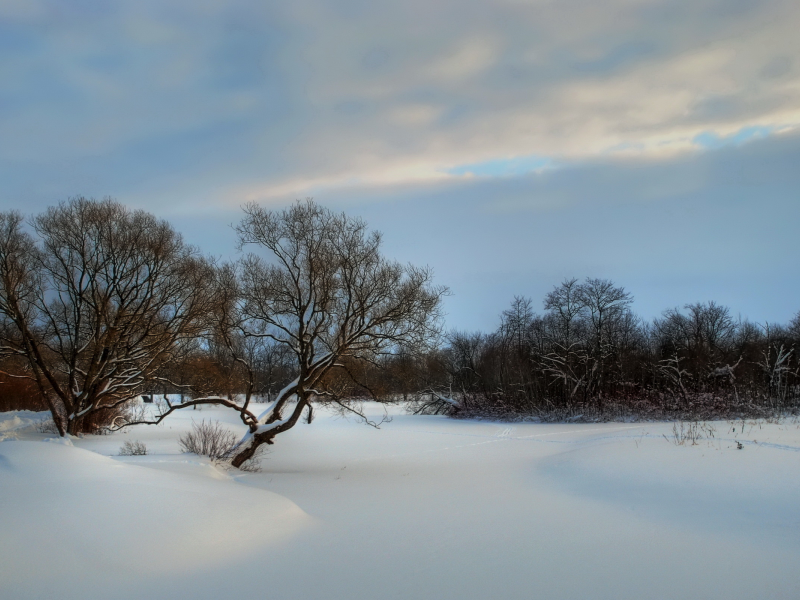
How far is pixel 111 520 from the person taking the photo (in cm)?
623

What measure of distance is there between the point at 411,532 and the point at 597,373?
3678 cm

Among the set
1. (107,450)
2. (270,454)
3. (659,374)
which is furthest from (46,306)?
(659,374)

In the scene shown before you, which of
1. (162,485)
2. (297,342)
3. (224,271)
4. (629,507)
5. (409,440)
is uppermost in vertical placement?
(224,271)

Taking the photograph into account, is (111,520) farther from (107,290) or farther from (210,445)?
(107,290)

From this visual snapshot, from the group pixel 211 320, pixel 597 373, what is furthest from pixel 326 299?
pixel 597 373

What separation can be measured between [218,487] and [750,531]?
27.0 ft

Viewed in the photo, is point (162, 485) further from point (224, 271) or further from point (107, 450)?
point (107, 450)

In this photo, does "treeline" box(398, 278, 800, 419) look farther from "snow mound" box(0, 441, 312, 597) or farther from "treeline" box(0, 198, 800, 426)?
"snow mound" box(0, 441, 312, 597)

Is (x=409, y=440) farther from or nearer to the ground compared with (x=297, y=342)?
nearer to the ground

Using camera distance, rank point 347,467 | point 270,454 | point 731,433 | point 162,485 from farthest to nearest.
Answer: point 270,454, point 347,467, point 731,433, point 162,485

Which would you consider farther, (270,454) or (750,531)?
(270,454)

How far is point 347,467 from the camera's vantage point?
1805 cm

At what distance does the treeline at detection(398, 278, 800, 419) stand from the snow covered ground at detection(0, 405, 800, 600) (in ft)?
62.4

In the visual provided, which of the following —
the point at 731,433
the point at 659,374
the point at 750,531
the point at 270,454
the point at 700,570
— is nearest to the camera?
the point at 700,570
